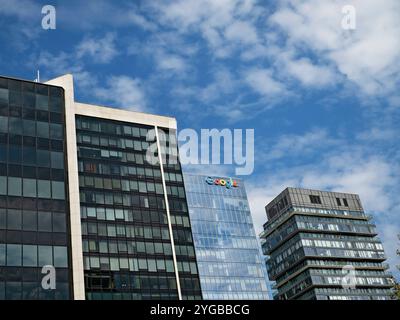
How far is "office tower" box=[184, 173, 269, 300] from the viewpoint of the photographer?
11969 centimetres

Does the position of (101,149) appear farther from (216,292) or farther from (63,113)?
(216,292)

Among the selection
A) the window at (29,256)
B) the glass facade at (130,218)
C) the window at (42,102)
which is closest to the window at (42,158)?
the window at (42,102)

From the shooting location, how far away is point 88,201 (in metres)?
77.1

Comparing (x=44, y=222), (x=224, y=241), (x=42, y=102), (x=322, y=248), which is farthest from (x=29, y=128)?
(x=322, y=248)

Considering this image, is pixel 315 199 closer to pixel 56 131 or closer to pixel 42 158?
pixel 56 131

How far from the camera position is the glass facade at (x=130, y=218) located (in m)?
73.0

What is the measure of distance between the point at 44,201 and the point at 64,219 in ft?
9.86

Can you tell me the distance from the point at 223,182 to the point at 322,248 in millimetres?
36942

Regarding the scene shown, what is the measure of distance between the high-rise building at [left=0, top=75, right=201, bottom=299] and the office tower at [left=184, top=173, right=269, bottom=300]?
40.2 metres

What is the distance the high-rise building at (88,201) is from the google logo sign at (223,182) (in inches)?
1736

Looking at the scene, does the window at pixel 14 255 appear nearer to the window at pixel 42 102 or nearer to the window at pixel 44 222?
the window at pixel 44 222
